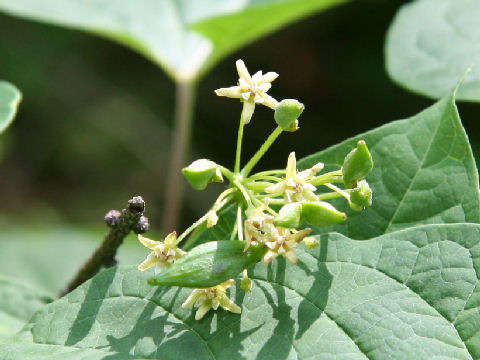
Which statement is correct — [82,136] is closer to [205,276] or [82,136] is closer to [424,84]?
[424,84]

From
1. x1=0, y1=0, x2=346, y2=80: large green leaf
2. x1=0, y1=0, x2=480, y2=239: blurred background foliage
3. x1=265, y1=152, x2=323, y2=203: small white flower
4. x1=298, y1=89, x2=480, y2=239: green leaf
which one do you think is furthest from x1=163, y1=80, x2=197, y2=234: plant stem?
x1=0, y1=0, x2=480, y2=239: blurred background foliage

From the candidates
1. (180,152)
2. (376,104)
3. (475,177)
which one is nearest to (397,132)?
(475,177)

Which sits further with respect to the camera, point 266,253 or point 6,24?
point 6,24

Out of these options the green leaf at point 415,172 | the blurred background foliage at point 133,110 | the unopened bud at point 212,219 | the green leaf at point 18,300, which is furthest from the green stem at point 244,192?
the blurred background foliage at point 133,110

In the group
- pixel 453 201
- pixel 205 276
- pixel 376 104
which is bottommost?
pixel 205 276

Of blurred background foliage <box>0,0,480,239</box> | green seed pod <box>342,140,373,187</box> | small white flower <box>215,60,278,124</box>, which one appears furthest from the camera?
blurred background foliage <box>0,0,480,239</box>

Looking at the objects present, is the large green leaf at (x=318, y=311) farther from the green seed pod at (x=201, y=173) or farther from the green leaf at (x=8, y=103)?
the green leaf at (x=8, y=103)

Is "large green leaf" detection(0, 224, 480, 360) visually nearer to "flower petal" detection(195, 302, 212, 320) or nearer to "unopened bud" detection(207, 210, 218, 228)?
"flower petal" detection(195, 302, 212, 320)
